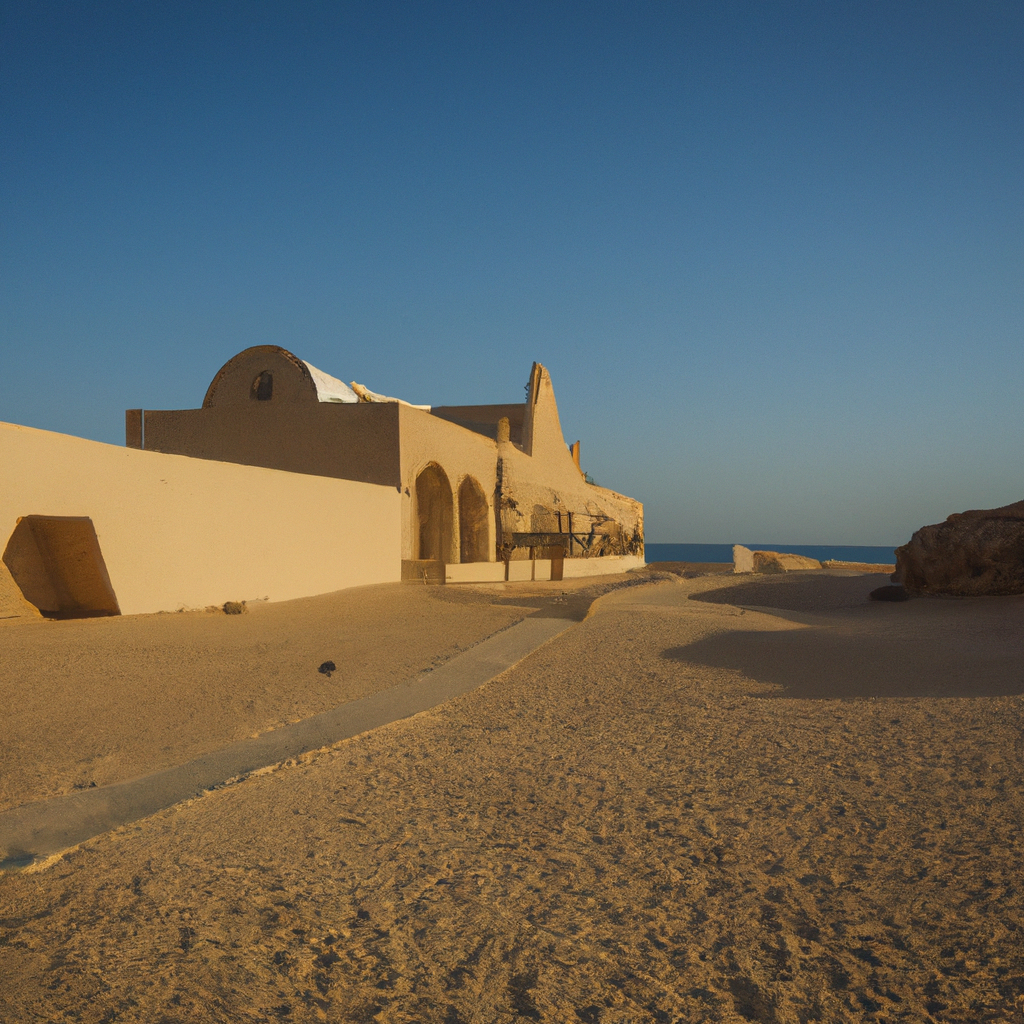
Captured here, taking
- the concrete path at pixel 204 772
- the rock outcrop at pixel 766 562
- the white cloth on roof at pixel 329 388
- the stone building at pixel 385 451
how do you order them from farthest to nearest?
the rock outcrop at pixel 766 562
the white cloth on roof at pixel 329 388
the stone building at pixel 385 451
the concrete path at pixel 204 772

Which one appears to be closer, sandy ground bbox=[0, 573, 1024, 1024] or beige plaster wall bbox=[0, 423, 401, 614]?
sandy ground bbox=[0, 573, 1024, 1024]

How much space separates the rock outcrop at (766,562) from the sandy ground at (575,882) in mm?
18222

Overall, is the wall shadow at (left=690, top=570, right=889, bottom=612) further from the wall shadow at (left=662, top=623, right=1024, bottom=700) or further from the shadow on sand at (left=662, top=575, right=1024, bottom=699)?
the wall shadow at (left=662, top=623, right=1024, bottom=700)

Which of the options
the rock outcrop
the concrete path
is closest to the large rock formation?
the concrete path

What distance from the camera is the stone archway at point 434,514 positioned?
1792 centimetres

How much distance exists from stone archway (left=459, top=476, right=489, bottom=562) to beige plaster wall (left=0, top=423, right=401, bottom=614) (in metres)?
5.14

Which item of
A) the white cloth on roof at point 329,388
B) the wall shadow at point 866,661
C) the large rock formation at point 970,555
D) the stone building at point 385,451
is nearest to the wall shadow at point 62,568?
the stone building at point 385,451

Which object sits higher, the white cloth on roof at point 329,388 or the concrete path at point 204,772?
the white cloth on roof at point 329,388

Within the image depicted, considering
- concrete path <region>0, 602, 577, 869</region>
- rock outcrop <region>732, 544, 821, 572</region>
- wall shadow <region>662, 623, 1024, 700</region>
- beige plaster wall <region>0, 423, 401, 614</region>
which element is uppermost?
beige plaster wall <region>0, 423, 401, 614</region>

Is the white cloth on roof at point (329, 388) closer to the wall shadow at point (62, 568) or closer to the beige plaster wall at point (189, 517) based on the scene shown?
the beige plaster wall at point (189, 517)

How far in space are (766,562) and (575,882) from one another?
21668 mm

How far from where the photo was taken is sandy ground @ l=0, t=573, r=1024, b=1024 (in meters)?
1.91

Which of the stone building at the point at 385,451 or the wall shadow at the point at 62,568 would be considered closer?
the wall shadow at the point at 62,568

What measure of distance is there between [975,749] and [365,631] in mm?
6659
